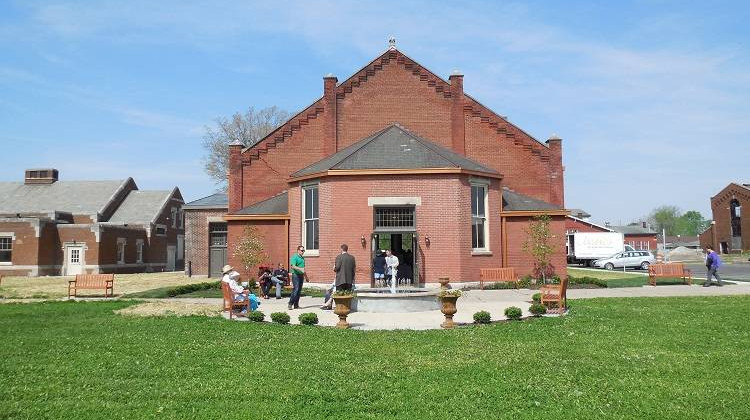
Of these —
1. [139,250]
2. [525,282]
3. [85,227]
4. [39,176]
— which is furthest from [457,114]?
[39,176]

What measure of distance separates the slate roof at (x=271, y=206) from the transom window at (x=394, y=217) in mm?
5336

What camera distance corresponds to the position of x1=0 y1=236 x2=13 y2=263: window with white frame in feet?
137

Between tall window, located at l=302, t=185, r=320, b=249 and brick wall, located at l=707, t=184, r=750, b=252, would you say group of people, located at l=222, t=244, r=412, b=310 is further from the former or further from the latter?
brick wall, located at l=707, t=184, r=750, b=252

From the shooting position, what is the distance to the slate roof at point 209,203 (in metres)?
34.6

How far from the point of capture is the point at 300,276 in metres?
16.9

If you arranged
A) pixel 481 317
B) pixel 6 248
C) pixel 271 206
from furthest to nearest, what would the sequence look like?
pixel 6 248 → pixel 271 206 → pixel 481 317

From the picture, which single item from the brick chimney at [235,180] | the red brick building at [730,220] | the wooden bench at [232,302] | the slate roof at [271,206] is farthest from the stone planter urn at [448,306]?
the red brick building at [730,220]

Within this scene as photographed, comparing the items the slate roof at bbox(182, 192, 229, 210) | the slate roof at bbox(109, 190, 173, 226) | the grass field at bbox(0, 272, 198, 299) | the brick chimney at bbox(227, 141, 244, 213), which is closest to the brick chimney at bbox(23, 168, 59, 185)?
the slate roof at bbox(109, 190, 173, 226)

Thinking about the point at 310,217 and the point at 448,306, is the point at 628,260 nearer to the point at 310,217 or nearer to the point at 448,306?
the point at 310,217

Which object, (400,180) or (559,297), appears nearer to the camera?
(559,297)

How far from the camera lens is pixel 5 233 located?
137 ft

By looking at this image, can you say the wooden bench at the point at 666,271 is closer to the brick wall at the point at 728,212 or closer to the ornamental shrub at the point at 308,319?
the ornamental shrub at the point at 308,319

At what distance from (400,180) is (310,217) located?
4208mm

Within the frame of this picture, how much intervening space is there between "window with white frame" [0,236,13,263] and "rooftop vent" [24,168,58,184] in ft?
35.4
